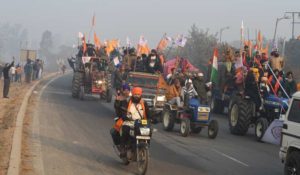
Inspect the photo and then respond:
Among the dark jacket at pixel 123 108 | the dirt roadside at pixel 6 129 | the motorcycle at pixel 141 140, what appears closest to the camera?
the motorcycle at pixel 141 140

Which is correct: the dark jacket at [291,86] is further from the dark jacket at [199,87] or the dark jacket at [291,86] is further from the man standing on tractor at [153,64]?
the man standing on tractor at [153,64]

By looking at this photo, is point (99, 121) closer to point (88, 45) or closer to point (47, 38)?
point (88, 45)

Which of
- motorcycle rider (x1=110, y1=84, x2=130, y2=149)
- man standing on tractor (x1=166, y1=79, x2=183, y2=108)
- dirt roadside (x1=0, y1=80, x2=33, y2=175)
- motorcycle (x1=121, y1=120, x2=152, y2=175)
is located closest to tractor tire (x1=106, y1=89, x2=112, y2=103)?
dirt roadside (x1=0, y1=80, x2=33, y2=175)

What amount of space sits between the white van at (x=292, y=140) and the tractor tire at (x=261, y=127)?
6085mm

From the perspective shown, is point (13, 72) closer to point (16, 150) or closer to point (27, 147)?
point (27, 147)

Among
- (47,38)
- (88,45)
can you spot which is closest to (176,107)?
(88,45)

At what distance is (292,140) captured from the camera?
10.2 meters

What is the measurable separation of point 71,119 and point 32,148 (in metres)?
6.65

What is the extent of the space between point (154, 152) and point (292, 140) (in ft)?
14.1

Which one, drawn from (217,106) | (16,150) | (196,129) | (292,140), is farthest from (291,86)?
(16,150)

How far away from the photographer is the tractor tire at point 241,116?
696 inches

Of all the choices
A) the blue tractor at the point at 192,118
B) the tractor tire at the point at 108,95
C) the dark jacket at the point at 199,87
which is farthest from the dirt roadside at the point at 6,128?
the dark jacket at the point at 199,87

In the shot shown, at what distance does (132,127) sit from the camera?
10.9 metres

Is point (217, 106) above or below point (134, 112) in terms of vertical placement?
below
